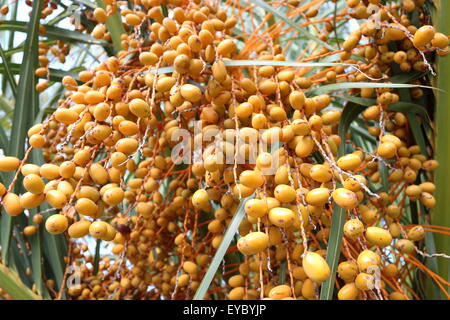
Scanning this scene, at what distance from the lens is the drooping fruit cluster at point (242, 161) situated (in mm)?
508

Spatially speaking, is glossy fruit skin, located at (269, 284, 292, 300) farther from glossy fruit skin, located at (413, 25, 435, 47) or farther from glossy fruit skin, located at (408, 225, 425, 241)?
glossy fruit skin, located at (413, 25, 435, 47)

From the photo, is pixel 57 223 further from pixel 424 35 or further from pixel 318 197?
pixel 424 35

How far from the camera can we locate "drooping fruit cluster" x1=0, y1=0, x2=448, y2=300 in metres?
0.51

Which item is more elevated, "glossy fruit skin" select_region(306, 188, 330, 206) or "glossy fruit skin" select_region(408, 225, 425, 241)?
"glossy fruit skin" select_region(306, 188, 330, 206)

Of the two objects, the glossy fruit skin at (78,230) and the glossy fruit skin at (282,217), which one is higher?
the glossy fruit skin at (282,217)

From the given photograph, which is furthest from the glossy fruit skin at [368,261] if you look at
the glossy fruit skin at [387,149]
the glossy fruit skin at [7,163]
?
the glossy fruit skin at [7,163]

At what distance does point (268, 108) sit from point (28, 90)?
0.52 m

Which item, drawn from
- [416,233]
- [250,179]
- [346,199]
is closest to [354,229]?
[346,199]

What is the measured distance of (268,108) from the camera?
63 cm

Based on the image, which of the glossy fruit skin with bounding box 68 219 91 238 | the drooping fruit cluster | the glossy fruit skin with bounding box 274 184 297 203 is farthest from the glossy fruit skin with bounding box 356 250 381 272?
the glossy fruit skin with bounding box 68 219 91 238

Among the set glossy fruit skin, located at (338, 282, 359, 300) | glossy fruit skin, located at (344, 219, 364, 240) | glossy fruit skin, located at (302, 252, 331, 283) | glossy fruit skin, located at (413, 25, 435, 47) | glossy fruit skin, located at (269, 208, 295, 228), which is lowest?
glossy fruit skin, located at (338, 282, 359, 300)

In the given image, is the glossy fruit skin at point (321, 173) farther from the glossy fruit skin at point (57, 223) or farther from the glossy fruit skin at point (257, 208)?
the glossy fruit skin at point (57, 223)
